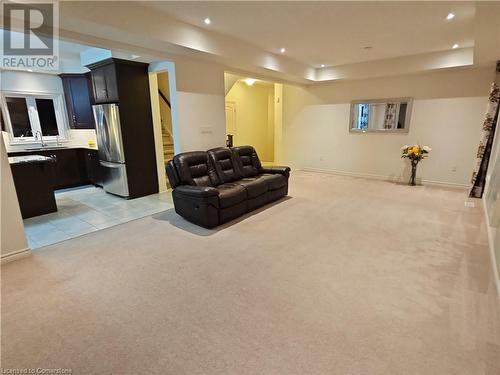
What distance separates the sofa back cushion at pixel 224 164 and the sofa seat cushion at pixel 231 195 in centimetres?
38

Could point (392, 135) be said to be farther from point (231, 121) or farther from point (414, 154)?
point (231, 121)

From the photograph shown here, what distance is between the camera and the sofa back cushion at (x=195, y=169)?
3904 millimetres

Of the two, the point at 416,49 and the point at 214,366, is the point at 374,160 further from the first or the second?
the point at 214,366

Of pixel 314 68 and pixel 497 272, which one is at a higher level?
pixel 314 68

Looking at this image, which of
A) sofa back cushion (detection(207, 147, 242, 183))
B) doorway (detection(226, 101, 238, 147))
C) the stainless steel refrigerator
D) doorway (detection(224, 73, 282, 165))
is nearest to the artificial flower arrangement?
doorway (detection(224, 73, 282, 165))

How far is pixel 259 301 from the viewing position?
6.92 ft

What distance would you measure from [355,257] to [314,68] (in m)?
5.23

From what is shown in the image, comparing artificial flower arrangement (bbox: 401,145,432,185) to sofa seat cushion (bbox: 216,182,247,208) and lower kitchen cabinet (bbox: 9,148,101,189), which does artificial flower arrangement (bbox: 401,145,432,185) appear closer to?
sofa seat cushion (bbox: 216,182,247,208)

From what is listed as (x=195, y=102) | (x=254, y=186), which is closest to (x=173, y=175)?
(x=254, y=186)

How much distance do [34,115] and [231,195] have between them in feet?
17.1

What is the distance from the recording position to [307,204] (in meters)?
4.52

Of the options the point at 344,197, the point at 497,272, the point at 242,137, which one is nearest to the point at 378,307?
the point at 497,272

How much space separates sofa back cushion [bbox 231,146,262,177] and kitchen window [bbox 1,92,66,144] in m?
4.37

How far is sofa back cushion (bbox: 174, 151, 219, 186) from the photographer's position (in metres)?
3.90
